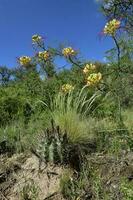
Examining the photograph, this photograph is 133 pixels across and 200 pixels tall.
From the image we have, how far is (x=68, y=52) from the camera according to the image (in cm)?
810

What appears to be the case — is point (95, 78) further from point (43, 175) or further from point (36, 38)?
point (36, 38)

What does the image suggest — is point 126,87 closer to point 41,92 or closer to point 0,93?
point 41,92

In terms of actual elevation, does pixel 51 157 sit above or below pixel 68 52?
below

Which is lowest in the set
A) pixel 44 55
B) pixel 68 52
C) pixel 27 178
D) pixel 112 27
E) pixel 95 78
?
pixel 27 178

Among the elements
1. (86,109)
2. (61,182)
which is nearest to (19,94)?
(86,109)

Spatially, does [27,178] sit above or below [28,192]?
above

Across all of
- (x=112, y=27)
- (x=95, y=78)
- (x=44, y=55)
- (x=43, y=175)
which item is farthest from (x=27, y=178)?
(x=44, y=55)

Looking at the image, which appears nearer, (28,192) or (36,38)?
(28,192)

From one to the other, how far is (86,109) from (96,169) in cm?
195

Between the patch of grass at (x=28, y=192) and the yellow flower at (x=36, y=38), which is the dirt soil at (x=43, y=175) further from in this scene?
the yellow flower at (x=36, y=38)

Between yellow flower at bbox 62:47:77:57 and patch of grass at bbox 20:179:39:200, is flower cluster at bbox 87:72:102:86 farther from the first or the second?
patch of grass at bbox 20:179:39:200

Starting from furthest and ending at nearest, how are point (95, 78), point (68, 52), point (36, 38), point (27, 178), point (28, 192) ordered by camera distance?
point (36, 38), point (68, 52), point (95, 78), point (27, 178), point (28, 192)

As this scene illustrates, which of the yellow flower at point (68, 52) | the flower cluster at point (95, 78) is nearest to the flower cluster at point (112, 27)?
the flower cluster at point (95, 78)

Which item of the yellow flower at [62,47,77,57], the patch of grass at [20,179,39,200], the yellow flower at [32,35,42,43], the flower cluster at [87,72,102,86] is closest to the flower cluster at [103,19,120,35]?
the flower cluster at [87,72,102,86]
